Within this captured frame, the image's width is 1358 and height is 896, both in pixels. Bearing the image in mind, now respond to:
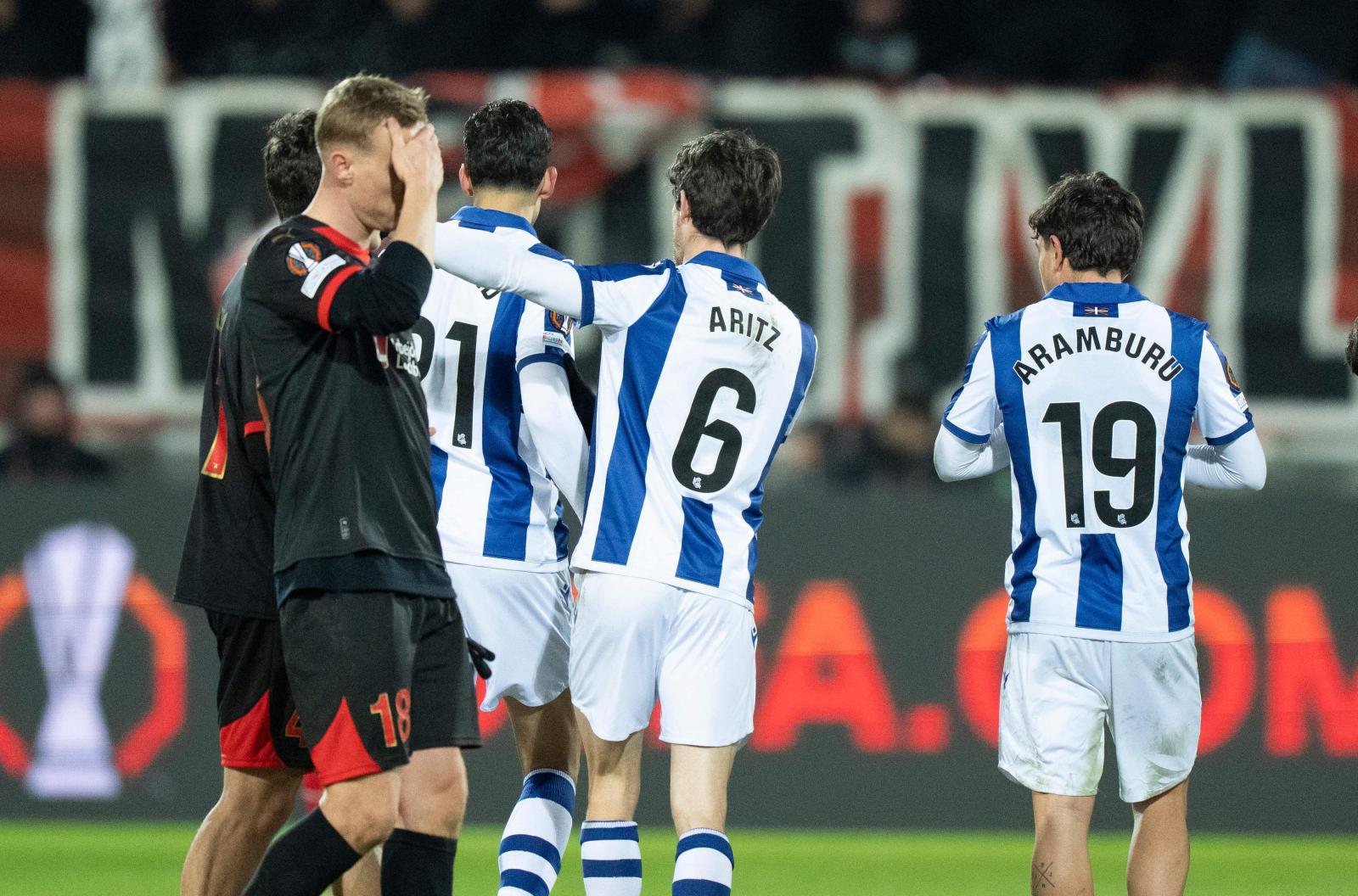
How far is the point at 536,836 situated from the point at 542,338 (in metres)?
1.31

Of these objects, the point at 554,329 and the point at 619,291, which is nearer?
the point at 619,291

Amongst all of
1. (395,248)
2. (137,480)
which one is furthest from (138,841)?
(395,248)

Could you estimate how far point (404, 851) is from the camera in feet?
13.3

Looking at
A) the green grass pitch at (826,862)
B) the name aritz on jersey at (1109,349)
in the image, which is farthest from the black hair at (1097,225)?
the green grass pitch at (826,862)

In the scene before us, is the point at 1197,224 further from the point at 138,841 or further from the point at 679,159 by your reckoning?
the point at 138,841

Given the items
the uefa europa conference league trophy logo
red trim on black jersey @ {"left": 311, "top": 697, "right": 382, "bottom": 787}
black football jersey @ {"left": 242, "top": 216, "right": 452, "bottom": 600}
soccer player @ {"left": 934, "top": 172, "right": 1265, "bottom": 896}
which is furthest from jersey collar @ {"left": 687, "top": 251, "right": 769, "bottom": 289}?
the uefa europa conference league trophy logo

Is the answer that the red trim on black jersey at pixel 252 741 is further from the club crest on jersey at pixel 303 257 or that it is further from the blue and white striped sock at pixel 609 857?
the club crest on jersey at pixel 303 257

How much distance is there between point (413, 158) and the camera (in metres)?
4.03

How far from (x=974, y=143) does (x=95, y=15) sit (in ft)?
15.4

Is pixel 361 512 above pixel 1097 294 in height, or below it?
below

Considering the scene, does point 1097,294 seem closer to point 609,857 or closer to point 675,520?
point 675,520

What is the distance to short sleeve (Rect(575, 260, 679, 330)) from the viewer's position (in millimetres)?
4473

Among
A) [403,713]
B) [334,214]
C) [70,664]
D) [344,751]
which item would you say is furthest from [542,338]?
[70,664]

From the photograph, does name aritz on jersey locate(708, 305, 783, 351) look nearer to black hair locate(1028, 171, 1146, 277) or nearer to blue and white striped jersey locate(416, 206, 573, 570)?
blue and white striped jersey locate(416, 206, 573, 570)
